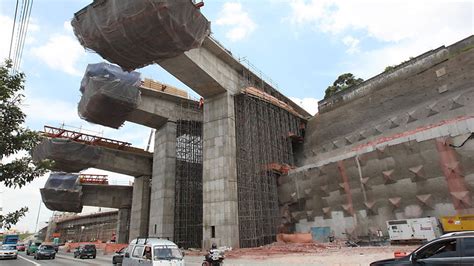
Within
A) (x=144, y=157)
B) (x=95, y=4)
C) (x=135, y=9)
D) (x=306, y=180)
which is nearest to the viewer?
(x=135, y=9)

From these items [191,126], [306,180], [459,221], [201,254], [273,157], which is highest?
[191,126]

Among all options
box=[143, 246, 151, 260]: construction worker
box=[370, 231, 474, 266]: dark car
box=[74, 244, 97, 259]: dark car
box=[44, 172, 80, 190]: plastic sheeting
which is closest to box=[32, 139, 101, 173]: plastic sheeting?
box=[44, 172, 80, 190]: plastic sheeting

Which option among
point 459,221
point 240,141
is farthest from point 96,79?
point 459,221

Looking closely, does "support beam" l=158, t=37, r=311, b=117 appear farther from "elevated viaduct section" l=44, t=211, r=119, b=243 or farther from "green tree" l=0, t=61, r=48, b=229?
"elevated viaduct section" l=44, t=211, r=119, b=243

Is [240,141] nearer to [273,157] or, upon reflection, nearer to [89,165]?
[273,157]

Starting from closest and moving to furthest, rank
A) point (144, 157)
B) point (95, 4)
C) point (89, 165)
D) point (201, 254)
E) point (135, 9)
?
point (135, 9) → point (95, 4) → point (201, 254) → point (89, 165) → point (144, 157)

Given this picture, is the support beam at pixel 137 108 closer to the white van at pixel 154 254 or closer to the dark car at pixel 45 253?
the dark car at pixel 45 253

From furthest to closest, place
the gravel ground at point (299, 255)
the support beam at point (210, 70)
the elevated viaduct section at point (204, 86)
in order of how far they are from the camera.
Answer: the support beam at point (210, 70) → the elevated viaduct section at point (204, 86) → the gravel ground at point (299, 255)

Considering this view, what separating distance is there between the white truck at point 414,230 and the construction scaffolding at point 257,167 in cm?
1174

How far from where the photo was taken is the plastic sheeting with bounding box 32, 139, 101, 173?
3594cm

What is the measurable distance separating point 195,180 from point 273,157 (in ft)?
33.0

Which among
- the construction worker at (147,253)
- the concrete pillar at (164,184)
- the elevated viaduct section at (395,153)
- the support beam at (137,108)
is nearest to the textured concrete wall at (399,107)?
the elevated viaduct section at (395,153)

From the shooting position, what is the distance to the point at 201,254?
27.1 meters

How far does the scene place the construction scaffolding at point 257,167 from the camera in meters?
29.3
